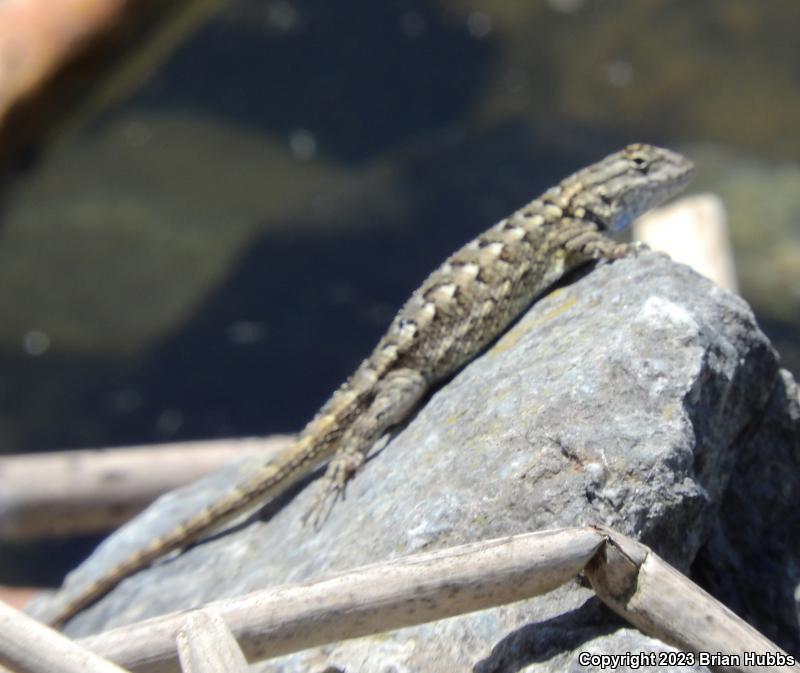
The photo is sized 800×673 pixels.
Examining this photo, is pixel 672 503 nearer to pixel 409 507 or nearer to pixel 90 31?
pixel 409 507

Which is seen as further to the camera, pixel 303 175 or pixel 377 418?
pixel 303 175

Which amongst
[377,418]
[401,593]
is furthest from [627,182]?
[401,593]

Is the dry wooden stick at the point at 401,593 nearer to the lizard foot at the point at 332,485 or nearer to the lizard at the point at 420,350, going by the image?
the lizard foot at the point at 332,485

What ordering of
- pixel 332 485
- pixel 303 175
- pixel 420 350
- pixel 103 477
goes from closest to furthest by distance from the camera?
1. pixel 332 485
2. pixel 420 350
3. pixel 103 477
4. pixel 303 175

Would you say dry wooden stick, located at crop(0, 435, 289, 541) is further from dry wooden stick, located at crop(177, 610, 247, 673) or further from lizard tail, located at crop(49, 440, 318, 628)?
dry wooden stick, located at crop(177, 610, 247, 673)

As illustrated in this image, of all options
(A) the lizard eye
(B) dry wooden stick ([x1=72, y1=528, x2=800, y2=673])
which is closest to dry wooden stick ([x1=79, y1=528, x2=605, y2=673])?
(B) dry wooden stick ([x1=72, y1=528, x2=800, y2=673])

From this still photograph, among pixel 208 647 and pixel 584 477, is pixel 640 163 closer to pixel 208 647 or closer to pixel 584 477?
pixel 584 477

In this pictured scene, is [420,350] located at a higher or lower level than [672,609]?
higher
